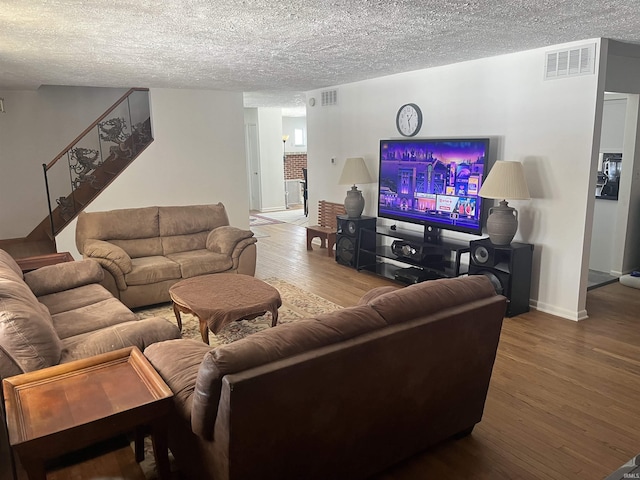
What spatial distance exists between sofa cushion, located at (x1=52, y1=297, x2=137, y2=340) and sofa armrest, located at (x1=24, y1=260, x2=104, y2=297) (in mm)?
493

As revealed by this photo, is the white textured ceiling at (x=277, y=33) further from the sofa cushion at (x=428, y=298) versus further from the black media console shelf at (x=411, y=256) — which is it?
the black media console shelf at (x=411, y=256)

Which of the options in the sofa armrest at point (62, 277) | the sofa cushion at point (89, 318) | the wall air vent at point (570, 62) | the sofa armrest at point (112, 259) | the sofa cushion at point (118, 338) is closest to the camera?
the sofa cushion at point (118, 338)

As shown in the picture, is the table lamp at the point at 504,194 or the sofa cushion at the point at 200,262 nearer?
the table lamp at the point at 504,194

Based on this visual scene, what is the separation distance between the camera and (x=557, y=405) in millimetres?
2801

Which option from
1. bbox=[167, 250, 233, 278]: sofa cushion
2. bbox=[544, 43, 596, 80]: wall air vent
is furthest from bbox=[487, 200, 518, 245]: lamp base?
bbox=[167, 250, 233, 278]: sofa cushion

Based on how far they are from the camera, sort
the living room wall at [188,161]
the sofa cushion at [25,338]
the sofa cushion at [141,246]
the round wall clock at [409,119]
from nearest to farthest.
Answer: the sofa cushion at [25,338]
the sofa cushion at [141,246]
the round wall clock at [409,119]
the living room wall at [188,161]

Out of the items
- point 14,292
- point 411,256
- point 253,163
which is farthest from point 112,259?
point 253,163

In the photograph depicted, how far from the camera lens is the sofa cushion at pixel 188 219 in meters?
5.11

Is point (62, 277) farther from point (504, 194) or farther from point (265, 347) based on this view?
point (504, 194)

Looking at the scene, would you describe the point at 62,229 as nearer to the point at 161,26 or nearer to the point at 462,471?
the point at 161,26

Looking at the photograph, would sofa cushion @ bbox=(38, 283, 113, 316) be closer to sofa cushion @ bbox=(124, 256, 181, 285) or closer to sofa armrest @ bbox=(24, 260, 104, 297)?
sofa armrest @ bbox=(24, 260, 104, 297)

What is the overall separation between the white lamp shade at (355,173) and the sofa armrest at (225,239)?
146 cm

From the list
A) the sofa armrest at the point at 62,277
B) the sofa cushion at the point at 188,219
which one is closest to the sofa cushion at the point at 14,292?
the sofa armrest at the point at 62,277

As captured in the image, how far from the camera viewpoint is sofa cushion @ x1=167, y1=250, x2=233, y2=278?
4.60m
